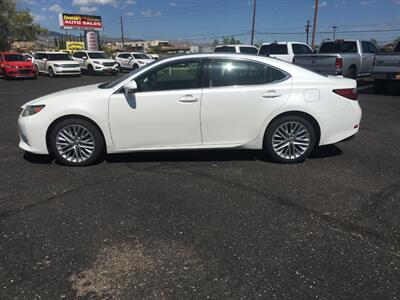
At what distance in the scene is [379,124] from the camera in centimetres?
809

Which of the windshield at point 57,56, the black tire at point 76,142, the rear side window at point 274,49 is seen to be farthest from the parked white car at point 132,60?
the black tire at point 76,142

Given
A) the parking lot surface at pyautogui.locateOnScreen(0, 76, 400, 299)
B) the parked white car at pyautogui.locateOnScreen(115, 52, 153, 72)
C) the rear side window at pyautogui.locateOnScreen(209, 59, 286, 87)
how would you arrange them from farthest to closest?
1. the parked white car at pyautogui.locateOnScreen(115, 52, 153, 72)
2. the rear side window at pyautogui.locateOnScreen(209, 59, 286, 87)
3. the parking lot surface at pyautogui.locateOnScreen(0, 76, 400, 299)

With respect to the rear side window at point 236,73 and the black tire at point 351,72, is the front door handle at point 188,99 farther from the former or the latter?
the black tire at point 351,72

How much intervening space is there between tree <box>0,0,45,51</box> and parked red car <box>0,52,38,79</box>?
29663 mm

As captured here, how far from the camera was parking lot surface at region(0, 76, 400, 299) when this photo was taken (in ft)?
8.61

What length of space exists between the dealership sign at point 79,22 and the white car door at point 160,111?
5157cm

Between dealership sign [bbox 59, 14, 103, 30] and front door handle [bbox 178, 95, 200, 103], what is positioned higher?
dealership sign [bbox 59, 14, 103, 30]

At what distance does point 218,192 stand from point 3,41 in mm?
55709

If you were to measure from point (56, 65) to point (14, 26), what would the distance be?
3155cm

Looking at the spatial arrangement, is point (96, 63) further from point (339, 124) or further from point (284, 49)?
point (339, 124)

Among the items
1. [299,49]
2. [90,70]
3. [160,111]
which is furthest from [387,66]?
[90,70]

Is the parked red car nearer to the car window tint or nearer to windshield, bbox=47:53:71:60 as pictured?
windshield, bbox=47:53:71:60

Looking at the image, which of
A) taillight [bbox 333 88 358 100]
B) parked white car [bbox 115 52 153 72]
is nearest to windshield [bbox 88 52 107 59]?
parked white car [bbox 115 52 153 72]

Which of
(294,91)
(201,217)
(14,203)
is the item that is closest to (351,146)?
(294,91)
